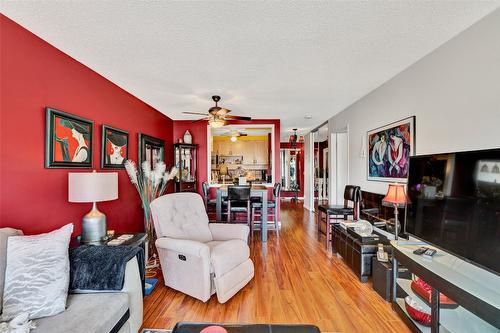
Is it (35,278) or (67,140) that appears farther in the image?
(67,140)

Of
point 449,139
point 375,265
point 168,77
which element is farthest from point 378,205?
point 168,77

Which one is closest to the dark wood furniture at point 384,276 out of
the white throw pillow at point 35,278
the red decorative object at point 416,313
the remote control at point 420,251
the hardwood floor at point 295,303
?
the hardwood floor at point 295,303

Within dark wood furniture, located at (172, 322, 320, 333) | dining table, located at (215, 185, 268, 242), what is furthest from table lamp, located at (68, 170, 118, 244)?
dining table, located at (215, 185, 268, 242)

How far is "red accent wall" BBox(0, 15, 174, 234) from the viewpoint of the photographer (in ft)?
5.95

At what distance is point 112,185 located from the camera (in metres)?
2.22

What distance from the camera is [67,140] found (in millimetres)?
2373

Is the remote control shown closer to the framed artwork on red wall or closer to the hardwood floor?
the hardwood floor

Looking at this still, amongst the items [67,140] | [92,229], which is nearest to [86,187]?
[92,229]

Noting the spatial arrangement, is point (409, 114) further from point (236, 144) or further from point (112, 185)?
point (236, 144)

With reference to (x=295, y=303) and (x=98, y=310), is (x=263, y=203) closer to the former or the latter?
(x=295, y=303)

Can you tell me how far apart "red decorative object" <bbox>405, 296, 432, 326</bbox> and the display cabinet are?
167 inches

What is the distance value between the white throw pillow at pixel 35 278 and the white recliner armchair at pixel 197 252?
94cm

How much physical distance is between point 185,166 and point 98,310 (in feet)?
13.5

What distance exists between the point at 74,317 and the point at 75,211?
4.73ft
